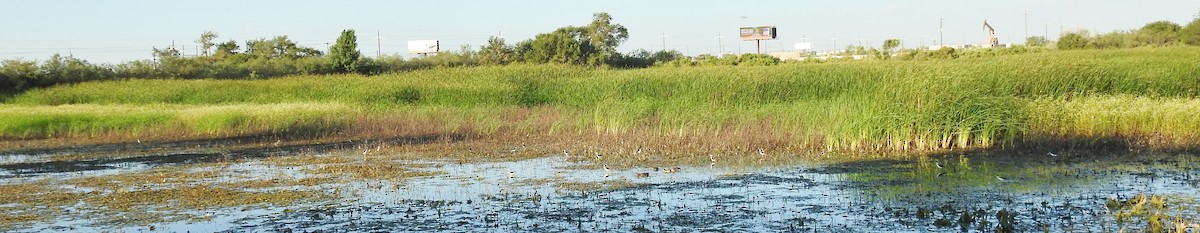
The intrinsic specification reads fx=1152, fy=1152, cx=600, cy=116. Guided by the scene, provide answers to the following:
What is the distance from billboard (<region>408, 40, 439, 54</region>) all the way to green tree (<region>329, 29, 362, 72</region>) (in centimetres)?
3251

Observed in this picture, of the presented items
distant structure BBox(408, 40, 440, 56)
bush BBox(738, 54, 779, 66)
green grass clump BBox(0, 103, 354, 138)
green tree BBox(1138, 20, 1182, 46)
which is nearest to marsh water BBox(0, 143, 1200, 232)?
green grass clump BBox(0, 103, 354, 138)

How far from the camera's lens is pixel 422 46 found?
2913 inches

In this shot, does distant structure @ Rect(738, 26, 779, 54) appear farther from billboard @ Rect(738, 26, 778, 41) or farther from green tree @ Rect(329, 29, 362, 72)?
green tree @ Rect(329, 29, 362, 72)

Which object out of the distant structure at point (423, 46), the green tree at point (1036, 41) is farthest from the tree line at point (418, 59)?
the distant structure at point (423, 46)

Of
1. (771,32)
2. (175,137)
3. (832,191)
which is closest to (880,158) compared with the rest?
(832,191)

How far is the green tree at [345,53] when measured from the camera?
40.4 metres

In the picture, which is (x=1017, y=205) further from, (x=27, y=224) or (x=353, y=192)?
(x=27, y=224)

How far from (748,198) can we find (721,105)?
11196 mm

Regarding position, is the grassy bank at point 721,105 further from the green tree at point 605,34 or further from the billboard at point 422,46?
the billboard at point 422,46

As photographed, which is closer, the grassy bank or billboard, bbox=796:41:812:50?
the grassy bank

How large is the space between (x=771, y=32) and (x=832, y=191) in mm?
66064

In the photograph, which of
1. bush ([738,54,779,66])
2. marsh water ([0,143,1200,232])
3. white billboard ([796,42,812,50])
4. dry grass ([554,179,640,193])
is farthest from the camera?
white billboard ([796,42,812,50])

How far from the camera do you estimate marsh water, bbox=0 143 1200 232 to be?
8.98 meters

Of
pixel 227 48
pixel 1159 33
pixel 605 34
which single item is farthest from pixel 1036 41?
pixel 227 48
